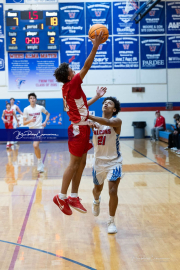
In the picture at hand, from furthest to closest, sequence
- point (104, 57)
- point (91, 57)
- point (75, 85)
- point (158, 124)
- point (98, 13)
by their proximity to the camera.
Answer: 1. point (104, 57)
2. point (98, 13)
3. point (158, 124)
4. point (75, 85)
5. point (91, 57)

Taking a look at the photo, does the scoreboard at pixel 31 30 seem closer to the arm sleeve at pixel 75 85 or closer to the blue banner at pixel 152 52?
the blue banner at pixel 152 52

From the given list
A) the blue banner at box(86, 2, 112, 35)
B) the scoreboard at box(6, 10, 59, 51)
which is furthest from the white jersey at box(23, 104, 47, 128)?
the blue banner at box(86, 2, 112, 35)

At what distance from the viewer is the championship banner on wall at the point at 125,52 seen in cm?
1655

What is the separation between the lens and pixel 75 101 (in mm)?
3986

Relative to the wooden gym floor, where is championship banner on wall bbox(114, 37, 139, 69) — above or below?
above

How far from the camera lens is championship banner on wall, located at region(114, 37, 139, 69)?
16547 millimetres

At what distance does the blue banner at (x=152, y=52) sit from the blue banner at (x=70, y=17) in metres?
3.03

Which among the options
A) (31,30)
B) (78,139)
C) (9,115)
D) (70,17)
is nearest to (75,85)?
(78,139)

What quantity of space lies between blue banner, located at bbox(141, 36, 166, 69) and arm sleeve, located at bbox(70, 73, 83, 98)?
13233mm

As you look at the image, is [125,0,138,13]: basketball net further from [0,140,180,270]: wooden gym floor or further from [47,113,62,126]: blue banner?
[0,140,180,270]: wooden gym floor

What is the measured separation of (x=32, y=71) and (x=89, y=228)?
1311 centimetres

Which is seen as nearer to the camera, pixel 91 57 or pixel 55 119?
pixel 91 57

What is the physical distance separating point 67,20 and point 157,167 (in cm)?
995

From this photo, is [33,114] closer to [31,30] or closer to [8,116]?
[8,116]
